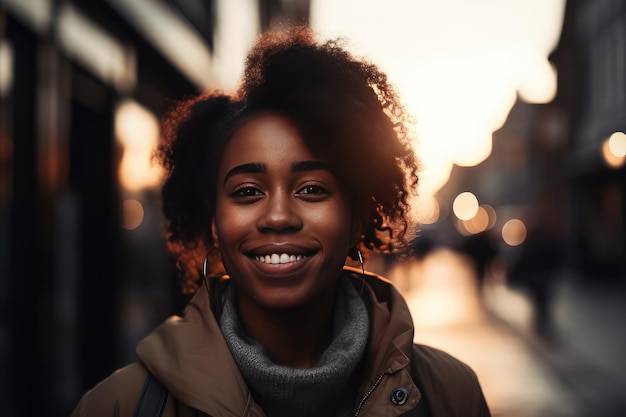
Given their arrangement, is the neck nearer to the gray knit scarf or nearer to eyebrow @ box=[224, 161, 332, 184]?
the gray knit scarf

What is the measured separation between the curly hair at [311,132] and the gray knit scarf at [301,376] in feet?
1.37

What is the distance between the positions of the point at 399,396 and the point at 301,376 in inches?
11.6

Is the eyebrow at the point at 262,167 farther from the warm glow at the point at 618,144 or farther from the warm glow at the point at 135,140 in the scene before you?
the warm glow at the point at 618,144

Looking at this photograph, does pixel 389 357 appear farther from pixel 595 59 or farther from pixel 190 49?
pixel 595 59

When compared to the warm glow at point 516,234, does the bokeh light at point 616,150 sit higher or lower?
higher

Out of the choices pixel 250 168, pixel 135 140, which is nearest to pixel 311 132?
pixel 250 168

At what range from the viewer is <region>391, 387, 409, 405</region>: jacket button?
2.21 metres

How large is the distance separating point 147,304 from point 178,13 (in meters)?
3.83

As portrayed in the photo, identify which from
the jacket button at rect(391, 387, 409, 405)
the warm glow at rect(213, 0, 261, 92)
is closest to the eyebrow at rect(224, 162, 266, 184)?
the jacket button at rect(391, 387, 409, 405)

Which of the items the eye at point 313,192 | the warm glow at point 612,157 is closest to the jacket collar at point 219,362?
the eye at point 313,192

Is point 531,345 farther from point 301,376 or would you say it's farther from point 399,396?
point 301,376

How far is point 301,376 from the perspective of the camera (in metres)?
2.18

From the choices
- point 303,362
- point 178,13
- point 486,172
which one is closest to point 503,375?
point 178,13

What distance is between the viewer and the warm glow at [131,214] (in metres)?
8.01
